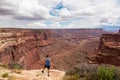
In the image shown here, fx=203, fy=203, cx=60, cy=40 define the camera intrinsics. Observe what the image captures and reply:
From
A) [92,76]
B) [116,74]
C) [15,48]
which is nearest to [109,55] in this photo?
[15,48]

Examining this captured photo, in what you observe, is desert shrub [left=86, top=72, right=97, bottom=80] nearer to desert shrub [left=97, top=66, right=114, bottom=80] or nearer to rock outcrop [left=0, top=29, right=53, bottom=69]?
desert shrub [left=97, top=66, right=114, bottom=80]

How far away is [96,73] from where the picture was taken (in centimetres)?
1075

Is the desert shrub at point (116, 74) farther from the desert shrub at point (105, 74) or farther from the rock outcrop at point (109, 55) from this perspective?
the rock outcrop at point (109, 55)

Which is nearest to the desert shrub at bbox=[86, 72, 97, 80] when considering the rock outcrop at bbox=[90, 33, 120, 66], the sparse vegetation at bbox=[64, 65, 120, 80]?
the sparse vegetation at bbox=[64, 65, 120, 80]

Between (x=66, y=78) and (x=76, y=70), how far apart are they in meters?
1.23

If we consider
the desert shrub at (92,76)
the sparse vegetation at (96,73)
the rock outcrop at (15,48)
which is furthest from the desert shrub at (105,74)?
the rock outcrop at (15,48)

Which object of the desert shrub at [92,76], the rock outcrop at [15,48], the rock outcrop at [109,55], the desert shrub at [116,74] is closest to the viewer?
the desert shrub at [116,74]

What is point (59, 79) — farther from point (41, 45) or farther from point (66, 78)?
point (41, 45)

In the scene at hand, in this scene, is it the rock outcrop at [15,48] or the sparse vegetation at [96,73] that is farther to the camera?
the rock outcrop at [15,48]

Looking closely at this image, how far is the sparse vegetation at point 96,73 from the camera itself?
9977 mm

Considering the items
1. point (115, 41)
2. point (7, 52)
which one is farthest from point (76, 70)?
point (115, 41)

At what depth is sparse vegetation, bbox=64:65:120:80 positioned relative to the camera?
9.98m

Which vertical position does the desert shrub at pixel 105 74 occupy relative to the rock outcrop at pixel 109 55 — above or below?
above

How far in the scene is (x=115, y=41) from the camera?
183 feet
